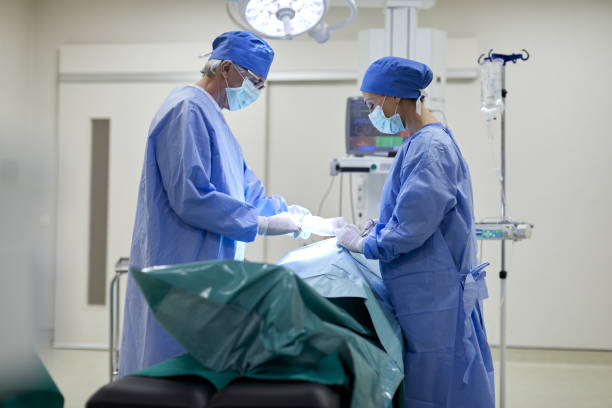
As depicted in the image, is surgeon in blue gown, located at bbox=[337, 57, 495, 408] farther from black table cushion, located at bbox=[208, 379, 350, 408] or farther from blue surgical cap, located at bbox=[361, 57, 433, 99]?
black table cushion, located at bbox=[208, 379, 350, 408]

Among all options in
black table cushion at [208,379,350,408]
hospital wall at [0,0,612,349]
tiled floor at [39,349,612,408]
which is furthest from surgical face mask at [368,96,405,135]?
hospital wall at [0,0,612,349]

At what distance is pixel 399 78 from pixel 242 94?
0.54 metres

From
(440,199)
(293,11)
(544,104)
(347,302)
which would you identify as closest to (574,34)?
(544,104)

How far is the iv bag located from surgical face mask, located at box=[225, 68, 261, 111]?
127cm

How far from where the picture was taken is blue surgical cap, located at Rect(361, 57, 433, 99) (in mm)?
1749

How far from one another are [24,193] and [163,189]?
1.01m

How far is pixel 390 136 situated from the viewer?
107 inches

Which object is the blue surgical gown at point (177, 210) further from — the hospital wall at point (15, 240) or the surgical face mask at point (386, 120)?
the hospital wall at point (15, 240)

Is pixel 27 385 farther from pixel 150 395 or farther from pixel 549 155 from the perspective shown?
pixel 549 155

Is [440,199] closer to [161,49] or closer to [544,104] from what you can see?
[544,104]

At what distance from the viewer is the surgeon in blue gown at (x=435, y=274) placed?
1.56 m

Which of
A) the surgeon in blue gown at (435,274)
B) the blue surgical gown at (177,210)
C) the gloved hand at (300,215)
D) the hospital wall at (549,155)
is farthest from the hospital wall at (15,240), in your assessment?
the hospital wall at (549,155)

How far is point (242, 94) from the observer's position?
1888mm

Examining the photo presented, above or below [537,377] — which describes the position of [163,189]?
above
